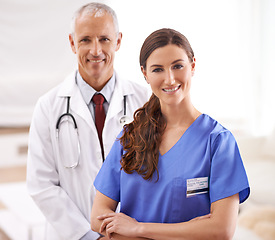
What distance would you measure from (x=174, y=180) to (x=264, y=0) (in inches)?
120

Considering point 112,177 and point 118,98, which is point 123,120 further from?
point 112,177

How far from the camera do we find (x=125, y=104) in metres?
1.39

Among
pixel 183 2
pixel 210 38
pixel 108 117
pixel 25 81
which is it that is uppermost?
pixel 183 2

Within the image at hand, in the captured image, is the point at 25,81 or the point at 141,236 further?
the point at 25,81

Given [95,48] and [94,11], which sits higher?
[94,11]

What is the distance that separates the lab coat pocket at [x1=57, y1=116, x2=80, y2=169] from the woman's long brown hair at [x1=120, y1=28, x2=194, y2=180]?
0.89 feet

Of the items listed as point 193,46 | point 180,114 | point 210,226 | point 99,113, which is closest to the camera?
point 210,226

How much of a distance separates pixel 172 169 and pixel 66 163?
0.45 meters

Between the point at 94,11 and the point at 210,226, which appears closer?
the point at 210,226

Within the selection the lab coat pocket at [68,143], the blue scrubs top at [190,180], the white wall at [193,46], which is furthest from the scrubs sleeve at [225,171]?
the white wall at [193,46]

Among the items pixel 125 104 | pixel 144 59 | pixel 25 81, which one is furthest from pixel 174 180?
pixel 25 81

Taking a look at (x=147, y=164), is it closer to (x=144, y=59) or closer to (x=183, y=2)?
(x=144, y=59)

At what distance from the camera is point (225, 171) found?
100 centimetres

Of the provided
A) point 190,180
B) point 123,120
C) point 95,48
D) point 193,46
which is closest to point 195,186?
point 190,180
